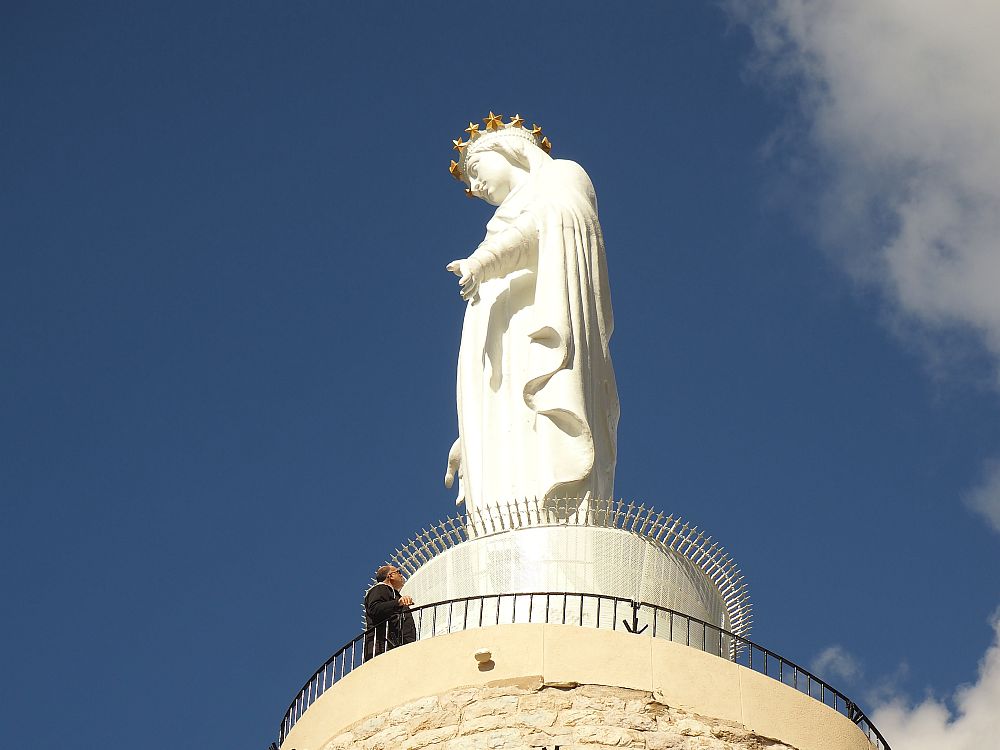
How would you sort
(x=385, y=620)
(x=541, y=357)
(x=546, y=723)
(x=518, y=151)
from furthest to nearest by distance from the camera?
(x=518, y=151) < (x=541, y=357) < (x=385, y=620) < (x=546, y=723)

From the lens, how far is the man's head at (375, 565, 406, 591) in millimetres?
15242

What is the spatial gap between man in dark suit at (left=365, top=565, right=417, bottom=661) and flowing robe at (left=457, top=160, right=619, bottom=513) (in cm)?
165

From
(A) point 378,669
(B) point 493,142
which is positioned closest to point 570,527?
(A) point 378,669

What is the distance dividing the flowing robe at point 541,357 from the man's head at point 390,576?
146 cm

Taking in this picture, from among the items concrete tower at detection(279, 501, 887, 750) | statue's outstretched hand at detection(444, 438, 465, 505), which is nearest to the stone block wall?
concrete tower at detection(279, 501, 887, 750)

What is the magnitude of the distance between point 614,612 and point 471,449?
2.69m

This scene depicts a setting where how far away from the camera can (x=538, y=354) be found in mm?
17094

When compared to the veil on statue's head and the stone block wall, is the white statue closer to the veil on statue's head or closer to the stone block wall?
the veil on statue's head

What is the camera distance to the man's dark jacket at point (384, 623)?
49.4 feet

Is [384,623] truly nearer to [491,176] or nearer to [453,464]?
[453,464]

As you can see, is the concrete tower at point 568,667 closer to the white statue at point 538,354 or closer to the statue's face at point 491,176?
the white statue at point 538,354

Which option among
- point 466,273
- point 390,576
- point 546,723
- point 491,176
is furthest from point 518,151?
point 546,723

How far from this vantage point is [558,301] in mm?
17281

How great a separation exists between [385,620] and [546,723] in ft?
5.88
